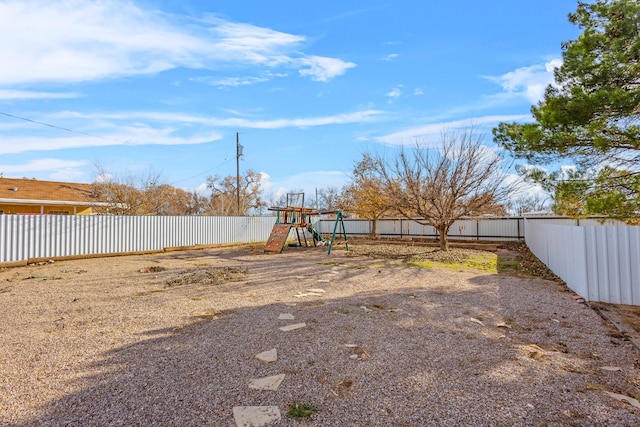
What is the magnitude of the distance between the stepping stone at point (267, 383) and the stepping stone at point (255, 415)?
0.28 m

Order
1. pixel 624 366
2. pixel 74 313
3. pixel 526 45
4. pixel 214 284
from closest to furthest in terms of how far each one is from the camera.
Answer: pixel 624 366
pixel 74 313
pixel 214 284
pixel 526 45

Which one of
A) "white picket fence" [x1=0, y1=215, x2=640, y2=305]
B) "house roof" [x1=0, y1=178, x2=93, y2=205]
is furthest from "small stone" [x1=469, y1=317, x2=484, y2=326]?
"house roof" [x1=0, y1=178, x2=93, y2=205]

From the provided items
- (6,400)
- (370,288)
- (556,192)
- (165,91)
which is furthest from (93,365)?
(165,91)

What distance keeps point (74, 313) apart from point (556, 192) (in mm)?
8624

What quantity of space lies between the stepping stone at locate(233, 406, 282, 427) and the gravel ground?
0.05 metres

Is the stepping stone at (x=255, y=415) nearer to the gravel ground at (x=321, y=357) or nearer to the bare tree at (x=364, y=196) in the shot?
the gravel ground at (x=321, y=357)

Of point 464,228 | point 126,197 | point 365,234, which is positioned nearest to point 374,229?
point 365,234

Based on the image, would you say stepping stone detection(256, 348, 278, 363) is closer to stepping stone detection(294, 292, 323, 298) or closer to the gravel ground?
the gravel ground

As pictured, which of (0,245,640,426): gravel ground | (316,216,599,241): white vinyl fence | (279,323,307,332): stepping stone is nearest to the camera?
(0,245,640,426): gravel ground

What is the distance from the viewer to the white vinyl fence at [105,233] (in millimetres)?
10133

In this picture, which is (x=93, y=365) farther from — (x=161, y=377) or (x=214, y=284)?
(x=214, y=284)

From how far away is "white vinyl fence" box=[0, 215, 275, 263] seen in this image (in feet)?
Result: 33.2

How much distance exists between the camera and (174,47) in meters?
8.73

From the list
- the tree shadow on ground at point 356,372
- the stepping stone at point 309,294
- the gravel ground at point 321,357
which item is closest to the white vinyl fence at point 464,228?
the gravel ground at point 321,357
